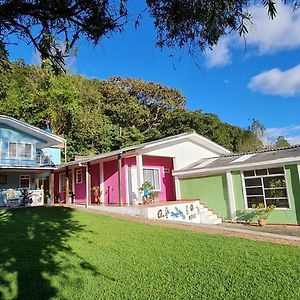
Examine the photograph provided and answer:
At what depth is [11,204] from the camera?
854 inches

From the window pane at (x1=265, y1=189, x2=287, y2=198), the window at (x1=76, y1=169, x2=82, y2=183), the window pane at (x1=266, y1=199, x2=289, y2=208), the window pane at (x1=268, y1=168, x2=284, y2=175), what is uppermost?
the window at (x1=76, y1=169, x2=82, y2=183)

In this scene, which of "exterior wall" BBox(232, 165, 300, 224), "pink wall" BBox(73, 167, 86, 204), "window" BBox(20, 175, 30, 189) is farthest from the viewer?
"window" BBox(20, 175, 30, 189)

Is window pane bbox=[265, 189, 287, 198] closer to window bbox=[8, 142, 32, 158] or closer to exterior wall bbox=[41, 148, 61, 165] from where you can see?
window bbox=[8, 142, 32, 158]

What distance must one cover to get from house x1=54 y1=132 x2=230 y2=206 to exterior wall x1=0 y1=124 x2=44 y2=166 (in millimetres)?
3701

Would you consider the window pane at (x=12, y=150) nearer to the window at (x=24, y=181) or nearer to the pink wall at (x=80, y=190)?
the window at (x=24, y=181)

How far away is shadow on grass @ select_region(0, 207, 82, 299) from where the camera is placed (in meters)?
6.27

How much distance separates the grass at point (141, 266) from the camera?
603cm

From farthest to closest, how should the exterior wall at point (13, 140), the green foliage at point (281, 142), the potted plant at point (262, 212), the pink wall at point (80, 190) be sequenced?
the green foliage at point (281, 142) → the exterior wall at point (13, 140) → the pink wall at point (80, 190) → the potted plant at point (262, 212)

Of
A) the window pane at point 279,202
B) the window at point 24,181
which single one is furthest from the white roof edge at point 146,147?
the window pane at point 279,202

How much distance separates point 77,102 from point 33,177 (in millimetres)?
14363

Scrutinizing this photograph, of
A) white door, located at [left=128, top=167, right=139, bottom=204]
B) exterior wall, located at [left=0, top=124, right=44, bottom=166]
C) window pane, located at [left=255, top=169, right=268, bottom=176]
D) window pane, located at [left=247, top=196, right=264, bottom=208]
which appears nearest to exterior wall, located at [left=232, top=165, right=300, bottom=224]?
window pane, located at [left=247, top=196, right=264, bottom=208]

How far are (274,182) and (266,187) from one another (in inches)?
19.9

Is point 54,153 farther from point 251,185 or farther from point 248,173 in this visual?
point 251,185

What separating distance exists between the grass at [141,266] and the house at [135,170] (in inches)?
318
